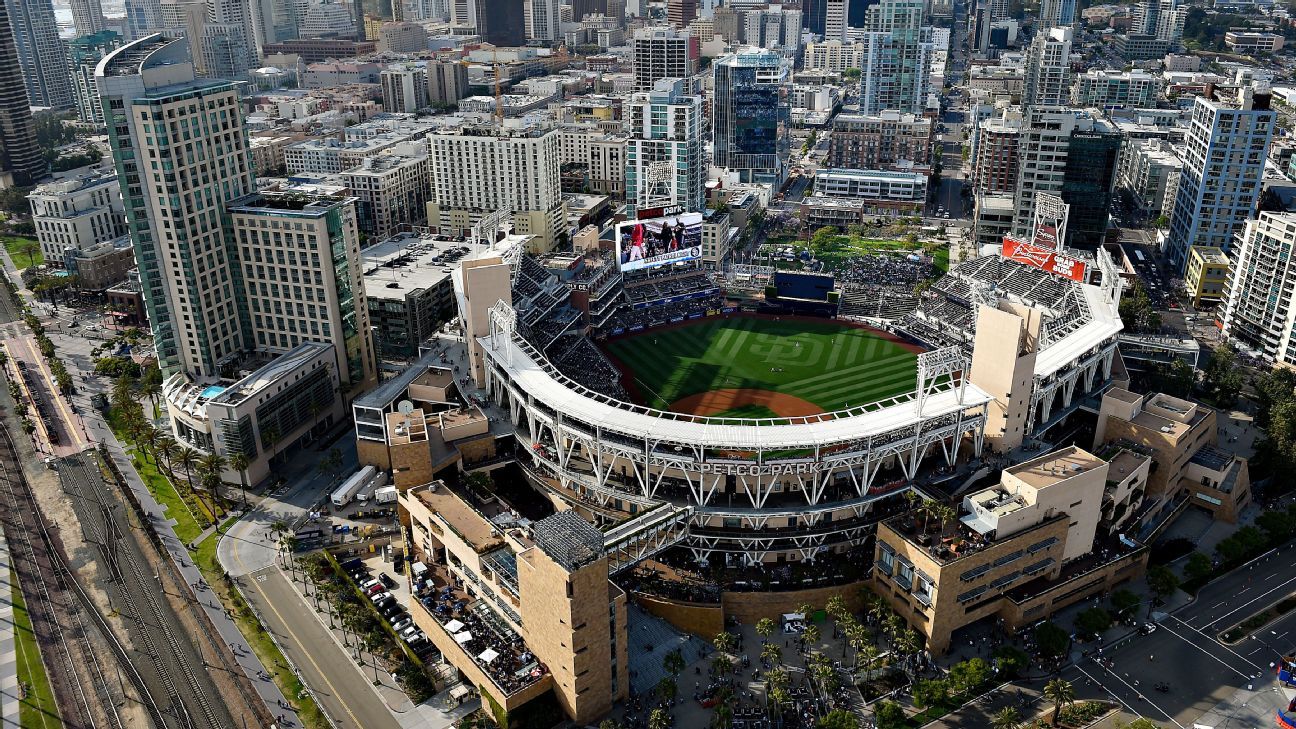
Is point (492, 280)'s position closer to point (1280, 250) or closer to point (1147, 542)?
point (1147, 542)

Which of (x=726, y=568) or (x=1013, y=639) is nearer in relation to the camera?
(x=1013, y=639)

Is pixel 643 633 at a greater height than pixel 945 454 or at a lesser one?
lesser

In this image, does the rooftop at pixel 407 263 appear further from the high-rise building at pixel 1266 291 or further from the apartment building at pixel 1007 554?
the high-rise building at pixel 1266 291

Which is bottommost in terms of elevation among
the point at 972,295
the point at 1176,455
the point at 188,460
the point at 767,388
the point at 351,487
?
the point at 767,388

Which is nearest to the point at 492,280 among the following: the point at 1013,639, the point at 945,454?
the point at 945,454

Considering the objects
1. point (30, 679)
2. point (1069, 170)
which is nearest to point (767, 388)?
point (1069, 170)

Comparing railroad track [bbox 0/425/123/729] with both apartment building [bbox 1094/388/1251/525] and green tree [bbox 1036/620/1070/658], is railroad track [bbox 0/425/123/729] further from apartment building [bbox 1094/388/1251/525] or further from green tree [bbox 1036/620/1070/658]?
apartment building [bbox 1094/388/1251/525]

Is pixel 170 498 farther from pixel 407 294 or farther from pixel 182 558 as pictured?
pixel 407 294
